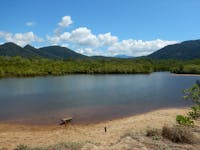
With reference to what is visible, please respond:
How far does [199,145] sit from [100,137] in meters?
6.54

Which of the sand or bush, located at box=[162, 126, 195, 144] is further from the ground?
bush, located at box=[162, 126, 195, 144]

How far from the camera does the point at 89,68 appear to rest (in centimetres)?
10400

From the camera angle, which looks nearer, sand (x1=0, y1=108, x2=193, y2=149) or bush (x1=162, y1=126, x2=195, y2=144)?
bush (x1=162, y1=126, x2=195, y2=144)

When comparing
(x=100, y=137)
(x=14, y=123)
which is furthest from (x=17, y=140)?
(x=14, y=123)

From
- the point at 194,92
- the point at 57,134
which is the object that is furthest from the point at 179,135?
the point at 57,134

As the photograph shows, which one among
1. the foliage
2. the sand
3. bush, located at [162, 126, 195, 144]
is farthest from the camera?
the sand

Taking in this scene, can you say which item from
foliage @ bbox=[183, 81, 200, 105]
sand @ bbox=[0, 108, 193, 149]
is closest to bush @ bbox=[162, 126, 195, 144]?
foliage @ bbox=[183, 81, 200, 105]

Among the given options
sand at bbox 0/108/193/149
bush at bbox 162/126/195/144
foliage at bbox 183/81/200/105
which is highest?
foliage at bbox 183/81/200/105

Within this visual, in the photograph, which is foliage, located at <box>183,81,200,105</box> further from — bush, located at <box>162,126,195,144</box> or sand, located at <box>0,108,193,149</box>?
sand, located at <box>0,108,193,149</box>

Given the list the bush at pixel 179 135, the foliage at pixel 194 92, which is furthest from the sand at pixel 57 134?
the foliage at pixel 194 92

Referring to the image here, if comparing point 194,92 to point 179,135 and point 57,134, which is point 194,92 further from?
point 57,134

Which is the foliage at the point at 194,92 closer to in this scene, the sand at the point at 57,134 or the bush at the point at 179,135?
the bush at the point at 179,135

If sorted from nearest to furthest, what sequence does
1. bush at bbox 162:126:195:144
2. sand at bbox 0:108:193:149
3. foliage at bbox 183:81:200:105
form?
bush at bbox 162:126:195:144 → foliage at bbox 183:81:200:105 → sand at bbox 0:108:193:149

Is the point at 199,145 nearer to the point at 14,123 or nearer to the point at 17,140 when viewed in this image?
the point at 17,140
